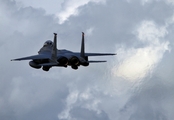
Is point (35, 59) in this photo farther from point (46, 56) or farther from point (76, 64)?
point (76, 64)

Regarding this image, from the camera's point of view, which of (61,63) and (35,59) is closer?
(61,63)

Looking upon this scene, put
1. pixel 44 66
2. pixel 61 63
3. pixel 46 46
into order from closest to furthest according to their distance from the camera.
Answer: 1. pixel 61 63
2. pixel 44 66
3. pixel 46 46

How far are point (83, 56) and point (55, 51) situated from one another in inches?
181

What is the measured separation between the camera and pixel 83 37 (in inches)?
2844

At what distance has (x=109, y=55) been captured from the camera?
248ft

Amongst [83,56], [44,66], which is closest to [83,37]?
[83,56]

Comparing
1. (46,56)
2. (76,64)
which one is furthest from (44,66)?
(76,64)

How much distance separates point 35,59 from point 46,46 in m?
4.93

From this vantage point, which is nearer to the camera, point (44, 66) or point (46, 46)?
point (44, 66)

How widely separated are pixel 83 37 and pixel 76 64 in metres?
4.78

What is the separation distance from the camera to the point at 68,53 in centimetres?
7294

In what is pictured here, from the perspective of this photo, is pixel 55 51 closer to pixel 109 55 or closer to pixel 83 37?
pixel 83 37

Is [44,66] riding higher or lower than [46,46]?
lower

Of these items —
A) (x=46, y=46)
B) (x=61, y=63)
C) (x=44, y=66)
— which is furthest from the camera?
(x=46, y=46)
